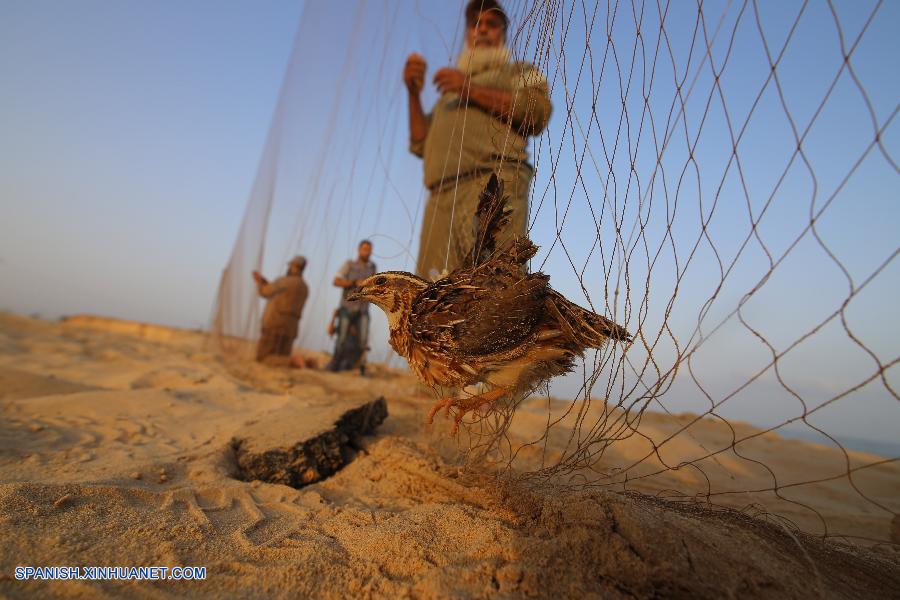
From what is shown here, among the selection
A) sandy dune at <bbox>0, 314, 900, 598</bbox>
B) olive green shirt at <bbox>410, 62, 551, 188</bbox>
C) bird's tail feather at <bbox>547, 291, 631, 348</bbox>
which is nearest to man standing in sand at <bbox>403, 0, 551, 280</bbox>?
olive green shirt at <bbox>410, 62, 551, 188</bbox>

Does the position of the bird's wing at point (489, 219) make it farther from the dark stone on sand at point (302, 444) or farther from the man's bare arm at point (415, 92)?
the man's bare arm at point (415, 92)

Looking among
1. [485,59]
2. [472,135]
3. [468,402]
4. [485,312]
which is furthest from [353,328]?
[485,312]

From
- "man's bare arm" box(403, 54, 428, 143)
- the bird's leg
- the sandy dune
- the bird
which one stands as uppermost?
"man's bare arm" box(403, 54, 428, 143)

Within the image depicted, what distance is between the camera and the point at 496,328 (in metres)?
2.52

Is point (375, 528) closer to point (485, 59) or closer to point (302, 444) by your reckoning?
point (302, 444)

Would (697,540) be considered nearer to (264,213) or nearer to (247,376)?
(247,376)

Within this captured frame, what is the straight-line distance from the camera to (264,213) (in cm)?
824

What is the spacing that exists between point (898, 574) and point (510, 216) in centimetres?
269

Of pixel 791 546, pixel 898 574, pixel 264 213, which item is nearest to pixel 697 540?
pixel 791 546

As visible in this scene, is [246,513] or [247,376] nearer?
[246,513]

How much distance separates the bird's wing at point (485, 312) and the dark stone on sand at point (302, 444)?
1.44 m

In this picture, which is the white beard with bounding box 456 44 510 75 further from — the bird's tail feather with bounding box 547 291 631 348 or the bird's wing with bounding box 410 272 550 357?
the bird's tail feather with bounding box 547 291 631 348

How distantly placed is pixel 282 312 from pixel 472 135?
265 inches

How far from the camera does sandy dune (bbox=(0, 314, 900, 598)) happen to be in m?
1.70
